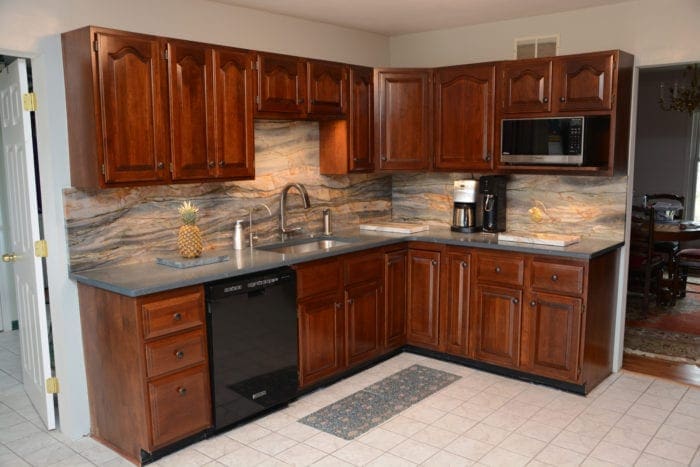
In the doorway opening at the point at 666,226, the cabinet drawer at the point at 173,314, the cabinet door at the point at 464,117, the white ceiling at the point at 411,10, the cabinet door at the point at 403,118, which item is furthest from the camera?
the doorway opening at the point at 666,226

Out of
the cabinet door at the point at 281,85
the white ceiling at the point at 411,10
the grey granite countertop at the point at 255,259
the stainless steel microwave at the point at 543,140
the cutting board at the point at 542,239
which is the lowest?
the grey granite countertop at the point at 255,259

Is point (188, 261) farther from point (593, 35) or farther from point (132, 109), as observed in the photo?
point (593, 35)

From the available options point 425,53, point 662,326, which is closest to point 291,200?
point 425,53

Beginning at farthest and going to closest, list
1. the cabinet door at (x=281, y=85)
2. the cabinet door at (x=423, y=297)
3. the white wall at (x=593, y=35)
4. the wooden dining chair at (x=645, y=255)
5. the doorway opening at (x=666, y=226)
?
the wooden dining chair at (x=645, y=255), the doorway opening at (x=666, y=226), the cabinet door at (x=423, y=297), the white wall at (x=593, y=35), the cabinet door at (x=281, y=85)

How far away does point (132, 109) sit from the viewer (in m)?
3.08

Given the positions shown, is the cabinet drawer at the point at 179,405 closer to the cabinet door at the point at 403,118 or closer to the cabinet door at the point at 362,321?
the cabinet door at the point at 362,321

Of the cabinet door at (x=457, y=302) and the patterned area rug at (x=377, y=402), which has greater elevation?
the cabinet door at (x=457, y=302)

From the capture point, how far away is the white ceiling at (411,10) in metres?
3.92

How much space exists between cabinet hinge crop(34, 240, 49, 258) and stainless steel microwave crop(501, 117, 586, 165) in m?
3.01

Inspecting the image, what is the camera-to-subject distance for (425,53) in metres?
5.02

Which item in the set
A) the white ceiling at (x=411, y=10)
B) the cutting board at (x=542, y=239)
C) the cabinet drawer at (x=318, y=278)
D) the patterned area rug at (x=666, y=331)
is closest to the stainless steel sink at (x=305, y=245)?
the cabinet drawer at (x=318, y=278)

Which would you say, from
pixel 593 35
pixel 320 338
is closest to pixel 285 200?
pixel 320 338

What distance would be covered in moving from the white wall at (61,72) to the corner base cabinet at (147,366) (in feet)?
0.40

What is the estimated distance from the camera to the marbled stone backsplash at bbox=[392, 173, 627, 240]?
4.19m
